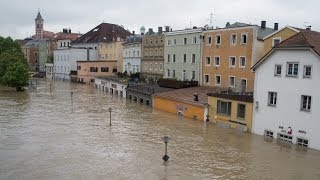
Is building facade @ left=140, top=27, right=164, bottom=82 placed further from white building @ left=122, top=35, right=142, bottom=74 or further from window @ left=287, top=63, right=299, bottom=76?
window @ left=287, top=63, right=299, bottom=76

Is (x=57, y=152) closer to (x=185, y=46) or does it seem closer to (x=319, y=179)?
(x=319, y=179)

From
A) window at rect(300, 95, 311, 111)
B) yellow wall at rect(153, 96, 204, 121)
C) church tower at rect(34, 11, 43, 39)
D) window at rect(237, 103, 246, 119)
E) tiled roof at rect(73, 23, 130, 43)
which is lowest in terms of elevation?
yellow wall at rect(153, 96, 204, 121)

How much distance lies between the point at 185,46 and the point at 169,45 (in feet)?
15.9

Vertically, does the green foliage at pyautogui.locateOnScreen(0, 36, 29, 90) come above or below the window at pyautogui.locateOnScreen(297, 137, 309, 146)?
above

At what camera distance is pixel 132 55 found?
247 ft

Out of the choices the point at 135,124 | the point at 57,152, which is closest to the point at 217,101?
the point at 135,124

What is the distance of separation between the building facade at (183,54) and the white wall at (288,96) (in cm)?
2044

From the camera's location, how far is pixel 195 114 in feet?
137

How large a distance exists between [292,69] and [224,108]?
30.2 feet

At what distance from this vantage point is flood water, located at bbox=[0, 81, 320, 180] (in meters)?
23.2

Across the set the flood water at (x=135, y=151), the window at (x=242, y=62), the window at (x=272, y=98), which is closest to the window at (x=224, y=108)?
the flood water at (x=135, y=151)

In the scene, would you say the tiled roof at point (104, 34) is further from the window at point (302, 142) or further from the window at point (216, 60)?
the window at point (302, 142)

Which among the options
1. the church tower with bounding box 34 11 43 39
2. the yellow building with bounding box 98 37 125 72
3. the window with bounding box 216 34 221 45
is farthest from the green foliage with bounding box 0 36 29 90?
the church tower with bounding box 34 11 43 39

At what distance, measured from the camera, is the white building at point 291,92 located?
2841 centimetres
